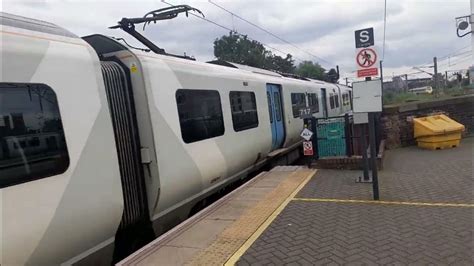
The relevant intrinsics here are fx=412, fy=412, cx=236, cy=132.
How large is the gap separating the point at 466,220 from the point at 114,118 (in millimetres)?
4520

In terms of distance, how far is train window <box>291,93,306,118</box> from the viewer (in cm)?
1353

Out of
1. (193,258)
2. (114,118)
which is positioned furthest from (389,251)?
(114,118)

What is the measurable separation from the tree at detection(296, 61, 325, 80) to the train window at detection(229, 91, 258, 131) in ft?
188

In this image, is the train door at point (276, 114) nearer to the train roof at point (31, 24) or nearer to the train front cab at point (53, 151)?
Answer: the train front cab at point (53, 151)

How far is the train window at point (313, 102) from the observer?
1648 centimetres

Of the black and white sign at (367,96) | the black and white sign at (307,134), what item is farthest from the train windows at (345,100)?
the black and white sign at (367,96)

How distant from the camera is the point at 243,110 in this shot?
898 centimetres

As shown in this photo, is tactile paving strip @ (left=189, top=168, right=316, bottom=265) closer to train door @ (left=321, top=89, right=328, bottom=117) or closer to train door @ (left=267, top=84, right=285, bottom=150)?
train door @ (left=267, top=84, right=285, bottom=150)

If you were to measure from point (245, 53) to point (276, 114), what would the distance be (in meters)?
50.3

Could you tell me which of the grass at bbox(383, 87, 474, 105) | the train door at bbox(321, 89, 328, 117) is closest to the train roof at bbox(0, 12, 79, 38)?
the grass at bbox(383, 87, 474, 105)

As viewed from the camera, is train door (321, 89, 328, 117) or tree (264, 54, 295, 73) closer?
train door (321, 89, 328, 117)

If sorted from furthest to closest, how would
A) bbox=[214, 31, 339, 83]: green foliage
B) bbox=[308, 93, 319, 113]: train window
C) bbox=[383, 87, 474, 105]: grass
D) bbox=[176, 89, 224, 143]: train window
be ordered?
1. bbox=[214, 31, 339, 83]: green foliage
2. bbox=[383, 87, 474, 105]: grass
3. bbox=[308, 93, 319, 113]: train window
4. bbox=[176, 89, 224, 143]: train window

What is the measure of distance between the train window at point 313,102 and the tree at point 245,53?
41657mm

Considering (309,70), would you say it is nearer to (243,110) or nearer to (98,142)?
(243,110)
